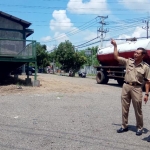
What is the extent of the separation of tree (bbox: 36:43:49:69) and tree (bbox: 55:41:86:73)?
1555 cm

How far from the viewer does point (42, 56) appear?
59.2 metres

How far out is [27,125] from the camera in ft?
24.5

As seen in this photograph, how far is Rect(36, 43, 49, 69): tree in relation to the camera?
2297 inches

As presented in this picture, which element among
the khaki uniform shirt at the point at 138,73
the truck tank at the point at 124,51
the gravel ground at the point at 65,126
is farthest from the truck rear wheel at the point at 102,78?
the khaki uniform shirt at the point at 138,73

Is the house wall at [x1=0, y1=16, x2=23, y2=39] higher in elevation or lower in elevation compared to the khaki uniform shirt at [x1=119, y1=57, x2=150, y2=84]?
higher

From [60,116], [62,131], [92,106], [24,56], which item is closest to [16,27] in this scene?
[24,56]

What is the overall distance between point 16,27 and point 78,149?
20.4m

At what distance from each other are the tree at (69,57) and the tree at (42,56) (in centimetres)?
1555

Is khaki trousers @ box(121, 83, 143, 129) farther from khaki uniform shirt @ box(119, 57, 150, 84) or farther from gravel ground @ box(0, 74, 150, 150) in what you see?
gravel ground @ box(0, 74, 150, 150)

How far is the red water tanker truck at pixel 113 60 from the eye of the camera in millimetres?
18339

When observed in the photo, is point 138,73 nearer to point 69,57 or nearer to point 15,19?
point 15,19

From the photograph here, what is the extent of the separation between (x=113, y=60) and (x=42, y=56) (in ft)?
129

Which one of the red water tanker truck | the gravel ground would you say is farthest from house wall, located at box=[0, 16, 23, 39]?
the gravel ground

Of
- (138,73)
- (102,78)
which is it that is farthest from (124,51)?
(138,73)
